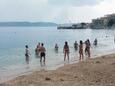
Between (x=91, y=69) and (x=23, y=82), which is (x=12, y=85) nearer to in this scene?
(x=23, y=82)

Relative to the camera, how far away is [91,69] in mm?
17438

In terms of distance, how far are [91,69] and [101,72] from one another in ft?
4.56

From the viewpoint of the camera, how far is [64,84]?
13773mm

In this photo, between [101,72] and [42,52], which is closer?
[101,72]

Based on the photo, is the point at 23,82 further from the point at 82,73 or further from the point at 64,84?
the point at 82,73

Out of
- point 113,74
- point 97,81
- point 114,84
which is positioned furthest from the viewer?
point 113,74

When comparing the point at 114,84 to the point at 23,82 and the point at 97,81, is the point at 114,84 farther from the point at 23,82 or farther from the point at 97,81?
the point at 23,82

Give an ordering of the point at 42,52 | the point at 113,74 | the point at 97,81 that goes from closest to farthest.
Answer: the point at 97,81 < the point at 113,74 < the point at 42,52

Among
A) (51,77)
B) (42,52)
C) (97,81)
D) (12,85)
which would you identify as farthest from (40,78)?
(42,52)

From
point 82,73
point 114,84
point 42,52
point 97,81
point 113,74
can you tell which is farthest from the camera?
point 42,52

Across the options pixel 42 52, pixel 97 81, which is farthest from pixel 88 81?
pixel 42 52

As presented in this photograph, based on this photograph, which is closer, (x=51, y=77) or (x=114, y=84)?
(x=114, y=84)

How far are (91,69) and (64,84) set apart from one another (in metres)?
3.98

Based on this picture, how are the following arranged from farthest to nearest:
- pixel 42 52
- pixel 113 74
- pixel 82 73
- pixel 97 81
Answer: pixel 42 52 → pixel 82 73 → pixel 113 74 → pixel 97 81
